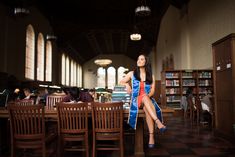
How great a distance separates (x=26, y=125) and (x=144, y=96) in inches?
54.5

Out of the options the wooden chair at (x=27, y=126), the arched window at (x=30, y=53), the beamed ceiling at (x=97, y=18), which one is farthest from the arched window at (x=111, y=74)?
the wooden chair at (x=27, y=126)

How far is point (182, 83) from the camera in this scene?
8.80 meters

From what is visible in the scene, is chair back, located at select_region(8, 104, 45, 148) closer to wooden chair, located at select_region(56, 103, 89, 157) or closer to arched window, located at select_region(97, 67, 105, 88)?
wooden chair, located at select_region(56, 103, 89, 157)

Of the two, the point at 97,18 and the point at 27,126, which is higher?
the point at 97,18

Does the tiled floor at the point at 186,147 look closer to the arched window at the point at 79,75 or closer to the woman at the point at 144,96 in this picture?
the woman at the point at 144,96

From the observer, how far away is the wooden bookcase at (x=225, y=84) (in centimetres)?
402

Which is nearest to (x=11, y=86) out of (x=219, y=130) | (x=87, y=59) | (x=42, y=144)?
(x=42, y=144)

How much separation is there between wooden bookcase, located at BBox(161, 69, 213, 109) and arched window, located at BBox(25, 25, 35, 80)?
18.8ft

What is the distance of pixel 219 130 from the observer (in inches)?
179

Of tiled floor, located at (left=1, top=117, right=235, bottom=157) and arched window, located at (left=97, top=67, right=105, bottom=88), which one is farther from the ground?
arched window, located at (left=97, top=67, right=105, bottom=88)

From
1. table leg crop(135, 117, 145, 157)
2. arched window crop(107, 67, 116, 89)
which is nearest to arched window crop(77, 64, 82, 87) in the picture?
arched window crop(107, 67, 116, 89)

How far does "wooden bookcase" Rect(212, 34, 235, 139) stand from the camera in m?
4.02

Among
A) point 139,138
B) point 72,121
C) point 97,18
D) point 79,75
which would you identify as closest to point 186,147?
point 139,138

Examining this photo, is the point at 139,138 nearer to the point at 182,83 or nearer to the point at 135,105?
the point at 135,105
